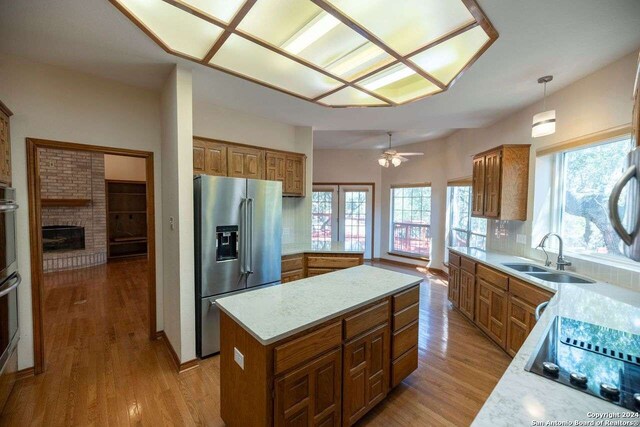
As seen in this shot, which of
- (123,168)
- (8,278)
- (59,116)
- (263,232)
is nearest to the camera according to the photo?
(8,278)

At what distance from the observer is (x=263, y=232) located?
3.00 meters

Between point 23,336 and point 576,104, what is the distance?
5403mm

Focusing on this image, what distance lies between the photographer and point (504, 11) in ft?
5.31

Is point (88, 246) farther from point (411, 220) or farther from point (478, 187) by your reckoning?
point (478, 187)

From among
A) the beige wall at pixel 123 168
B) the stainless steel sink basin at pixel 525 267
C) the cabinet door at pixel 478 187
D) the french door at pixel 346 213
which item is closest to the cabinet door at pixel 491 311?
the stainless steel sink basin at pixel 525 267

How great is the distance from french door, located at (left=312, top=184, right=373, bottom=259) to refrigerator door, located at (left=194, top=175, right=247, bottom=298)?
→ 421 centimetres

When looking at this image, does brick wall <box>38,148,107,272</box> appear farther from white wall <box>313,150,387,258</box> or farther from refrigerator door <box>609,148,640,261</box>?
refrigerator door <box>609,148,640,261</box>

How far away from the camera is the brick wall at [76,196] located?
5605 mm

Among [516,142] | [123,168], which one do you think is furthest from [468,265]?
[123,168]

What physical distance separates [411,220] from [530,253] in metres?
3.18

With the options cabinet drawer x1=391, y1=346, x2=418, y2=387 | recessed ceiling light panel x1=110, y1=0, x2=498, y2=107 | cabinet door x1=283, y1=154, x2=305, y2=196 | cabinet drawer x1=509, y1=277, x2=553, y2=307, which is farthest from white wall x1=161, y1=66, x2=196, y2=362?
cabinet drawer x1=509, y1=277, x2=553, y2=307

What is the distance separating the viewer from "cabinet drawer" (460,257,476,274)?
3278 millimetres

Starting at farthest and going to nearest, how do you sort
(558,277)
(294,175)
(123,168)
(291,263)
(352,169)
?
1. (123,168)
2. (352,169)
3. (294,175)
4. (291,263)
5. (558,277)

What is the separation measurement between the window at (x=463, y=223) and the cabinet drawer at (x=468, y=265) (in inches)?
41.8
